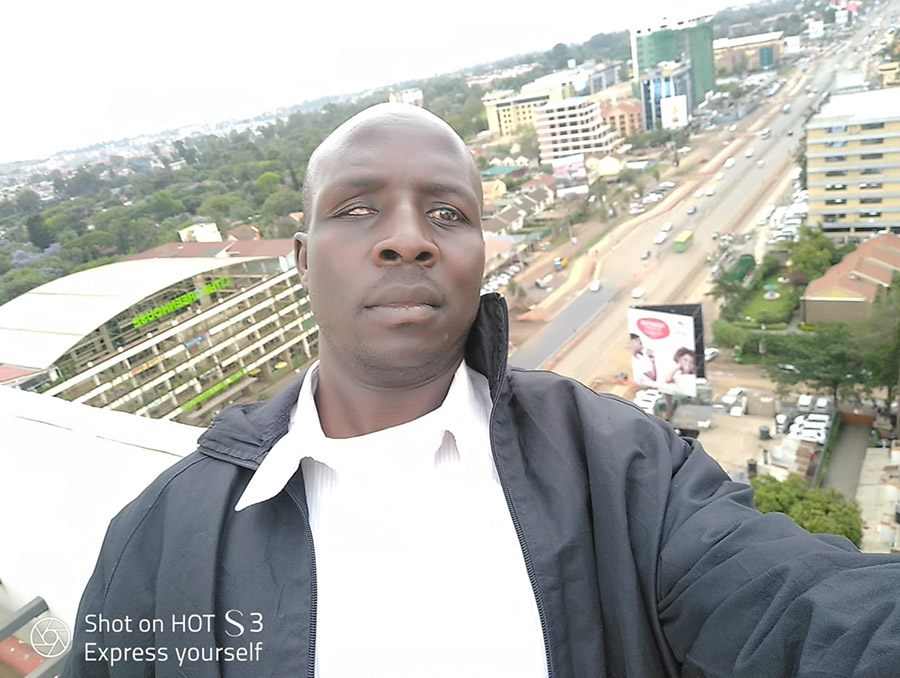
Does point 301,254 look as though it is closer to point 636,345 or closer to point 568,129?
point 636,345

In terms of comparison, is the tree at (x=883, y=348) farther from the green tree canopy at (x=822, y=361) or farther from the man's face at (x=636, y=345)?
the man's face at (x=636, y=345)

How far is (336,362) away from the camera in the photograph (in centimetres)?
45

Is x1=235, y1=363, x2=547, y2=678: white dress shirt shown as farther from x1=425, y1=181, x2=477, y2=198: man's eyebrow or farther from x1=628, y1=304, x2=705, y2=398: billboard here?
x1=628, y1=304, x2=705, y2=398: billboard

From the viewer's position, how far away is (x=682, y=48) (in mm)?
13898

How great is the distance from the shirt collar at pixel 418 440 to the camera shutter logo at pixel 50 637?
1.30 ft

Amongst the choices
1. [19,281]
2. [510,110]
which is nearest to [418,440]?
[19,281]

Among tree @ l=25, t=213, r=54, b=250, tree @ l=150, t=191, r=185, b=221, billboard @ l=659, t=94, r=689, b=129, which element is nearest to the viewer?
tree @ l=25, t=213, r=54, b=250

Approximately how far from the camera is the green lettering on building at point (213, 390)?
2.79m

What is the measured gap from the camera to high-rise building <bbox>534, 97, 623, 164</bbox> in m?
11.2

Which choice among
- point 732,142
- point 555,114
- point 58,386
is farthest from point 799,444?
point 555,114

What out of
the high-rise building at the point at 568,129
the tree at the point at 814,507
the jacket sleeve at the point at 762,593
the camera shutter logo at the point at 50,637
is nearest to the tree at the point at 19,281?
the camera shutter logo at the point at 50,637

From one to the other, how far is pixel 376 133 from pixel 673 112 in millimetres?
12651

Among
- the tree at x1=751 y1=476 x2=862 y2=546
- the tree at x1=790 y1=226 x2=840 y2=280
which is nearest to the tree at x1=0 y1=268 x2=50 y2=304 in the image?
the tree at x1=751 y1=476 x2=862 y2=546

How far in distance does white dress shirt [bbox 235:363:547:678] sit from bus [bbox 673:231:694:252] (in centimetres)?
706
